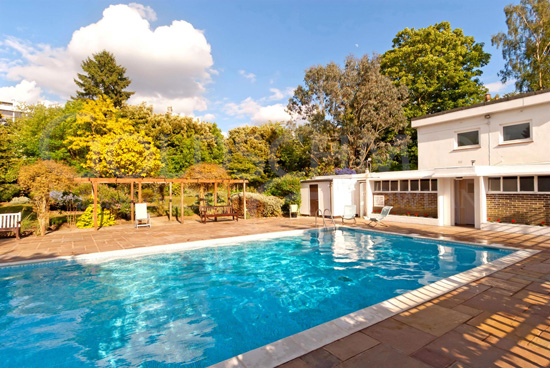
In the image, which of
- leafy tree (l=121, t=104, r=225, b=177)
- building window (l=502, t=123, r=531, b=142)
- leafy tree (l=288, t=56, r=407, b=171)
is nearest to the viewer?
building window (l=502, t=123, r=531, b=142)

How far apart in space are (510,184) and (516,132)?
9.36ft

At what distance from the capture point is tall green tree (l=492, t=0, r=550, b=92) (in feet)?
66.6

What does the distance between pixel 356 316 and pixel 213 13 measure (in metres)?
14.9

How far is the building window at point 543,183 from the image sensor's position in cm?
916

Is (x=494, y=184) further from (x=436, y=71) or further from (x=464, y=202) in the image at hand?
(x=436, y=71)

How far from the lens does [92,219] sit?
12695 mm

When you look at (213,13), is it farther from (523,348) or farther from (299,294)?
(523,348)

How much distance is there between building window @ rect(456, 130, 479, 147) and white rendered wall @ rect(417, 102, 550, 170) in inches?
7.2

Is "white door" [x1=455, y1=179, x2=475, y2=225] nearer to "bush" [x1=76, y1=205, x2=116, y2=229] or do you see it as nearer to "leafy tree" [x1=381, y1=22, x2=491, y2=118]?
"leafy tree" [x1=381, y1=22, x2=491, y2=118]

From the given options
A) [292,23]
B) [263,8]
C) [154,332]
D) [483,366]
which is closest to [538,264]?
[483,366]

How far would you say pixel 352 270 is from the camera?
6664mm

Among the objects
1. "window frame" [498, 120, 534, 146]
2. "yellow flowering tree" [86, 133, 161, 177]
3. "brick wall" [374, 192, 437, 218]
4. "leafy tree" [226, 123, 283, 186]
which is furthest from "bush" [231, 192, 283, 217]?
"window frame" [498, 120, 534, 146]

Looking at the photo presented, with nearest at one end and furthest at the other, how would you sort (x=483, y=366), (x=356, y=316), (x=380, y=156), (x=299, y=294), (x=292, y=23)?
(x=483, y=366), (x=356, y=316), (x=299, y=294), (x=292, y=23), (x=380, y=156)

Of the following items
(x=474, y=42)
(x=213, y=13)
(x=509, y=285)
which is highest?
(x=474, y=42)
